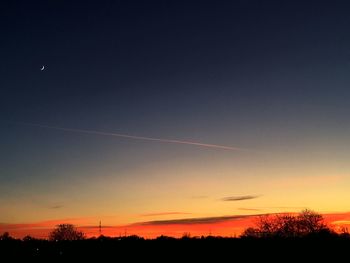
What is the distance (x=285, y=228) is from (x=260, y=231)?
849 cm

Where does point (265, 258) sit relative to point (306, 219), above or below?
below

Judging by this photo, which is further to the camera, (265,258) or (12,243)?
(12,243)

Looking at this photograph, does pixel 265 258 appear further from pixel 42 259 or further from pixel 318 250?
pixel 42 259

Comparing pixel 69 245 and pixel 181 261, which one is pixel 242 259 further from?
pixel 69 245

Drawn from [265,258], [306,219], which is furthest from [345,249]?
[306,219]

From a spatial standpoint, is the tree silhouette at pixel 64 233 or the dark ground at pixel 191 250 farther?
the tree silhouette at pixel 64 233

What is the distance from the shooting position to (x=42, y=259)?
178 feet

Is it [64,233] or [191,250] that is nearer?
[191,250]

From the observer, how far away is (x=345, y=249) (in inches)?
1834

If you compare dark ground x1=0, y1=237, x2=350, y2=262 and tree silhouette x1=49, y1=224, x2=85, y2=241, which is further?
tree silhouette x1=49, y1=224, x2=85, y2=241

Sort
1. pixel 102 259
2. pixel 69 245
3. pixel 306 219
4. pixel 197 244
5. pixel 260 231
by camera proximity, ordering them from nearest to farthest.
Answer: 1. pixel 102 259
2. pixel 197 244
3. pixel 69 245
4. pixel 306 219
5. pixel 260 231

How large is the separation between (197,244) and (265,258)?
10387 mm

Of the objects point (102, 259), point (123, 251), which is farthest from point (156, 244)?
point (102, 259)

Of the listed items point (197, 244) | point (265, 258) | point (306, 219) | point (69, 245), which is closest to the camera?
point (265, 258)
